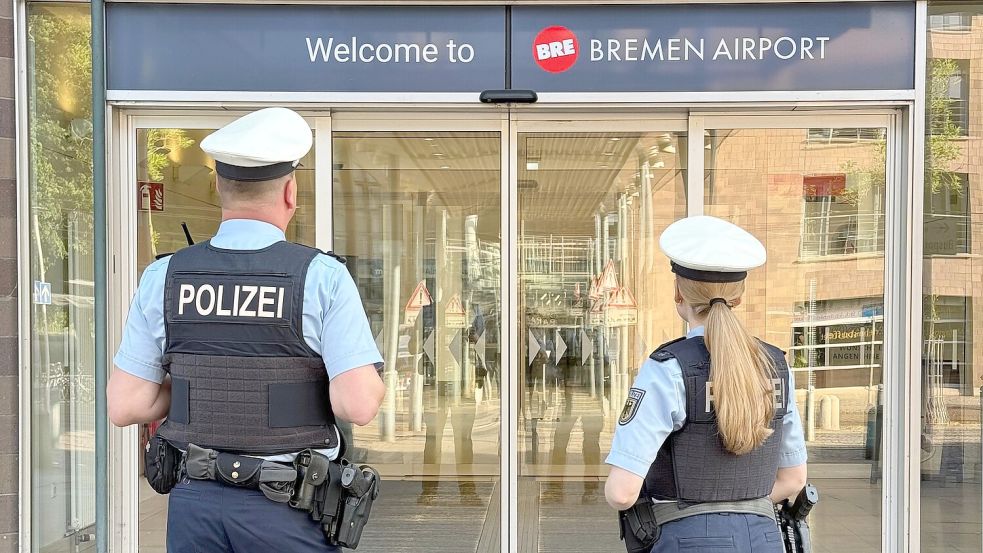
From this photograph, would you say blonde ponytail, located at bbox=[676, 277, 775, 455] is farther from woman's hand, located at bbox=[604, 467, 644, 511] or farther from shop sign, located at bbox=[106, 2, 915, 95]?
shop sign, located at bbox=[106, 2, 915, 95]

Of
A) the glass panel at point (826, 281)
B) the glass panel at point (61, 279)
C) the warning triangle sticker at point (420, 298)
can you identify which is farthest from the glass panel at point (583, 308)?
the glass panel at point (61, 279)

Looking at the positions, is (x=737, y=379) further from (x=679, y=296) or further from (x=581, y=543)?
(x=581, y=543)

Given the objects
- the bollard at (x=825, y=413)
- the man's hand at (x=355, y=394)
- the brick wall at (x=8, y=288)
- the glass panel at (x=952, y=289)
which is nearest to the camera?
the man's hand at (x=355, y=394)

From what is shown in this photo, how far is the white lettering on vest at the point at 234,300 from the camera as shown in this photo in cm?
201

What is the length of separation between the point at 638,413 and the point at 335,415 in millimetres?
808

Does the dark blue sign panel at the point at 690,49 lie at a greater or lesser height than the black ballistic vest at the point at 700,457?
greater

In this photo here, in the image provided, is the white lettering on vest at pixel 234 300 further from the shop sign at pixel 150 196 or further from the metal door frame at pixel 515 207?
the shop sign at pixel 150 196

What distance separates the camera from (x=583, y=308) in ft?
22.5

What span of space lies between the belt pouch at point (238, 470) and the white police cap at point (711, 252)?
1258 millimetres

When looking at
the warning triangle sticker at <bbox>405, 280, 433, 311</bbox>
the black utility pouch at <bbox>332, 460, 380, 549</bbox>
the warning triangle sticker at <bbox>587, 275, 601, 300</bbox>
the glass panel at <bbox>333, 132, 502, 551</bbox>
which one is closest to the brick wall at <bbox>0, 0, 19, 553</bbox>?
the glass panel at <bbox>333, 132, 502, 551</bbox>

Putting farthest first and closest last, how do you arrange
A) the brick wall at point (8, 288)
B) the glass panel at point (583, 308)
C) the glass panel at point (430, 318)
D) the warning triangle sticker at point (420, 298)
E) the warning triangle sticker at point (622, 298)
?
the warning triangle sticker at point (622, 298)
the warning triangle sticker at point (420, 298)
the glass panel at point (583, 308)
the glass panel at point (430, 318)
the brick wall at point (8, 288)

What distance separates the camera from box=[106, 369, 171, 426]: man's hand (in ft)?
7.11

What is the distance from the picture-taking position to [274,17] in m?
4.56

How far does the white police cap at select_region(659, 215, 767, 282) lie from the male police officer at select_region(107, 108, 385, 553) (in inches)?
34.9
